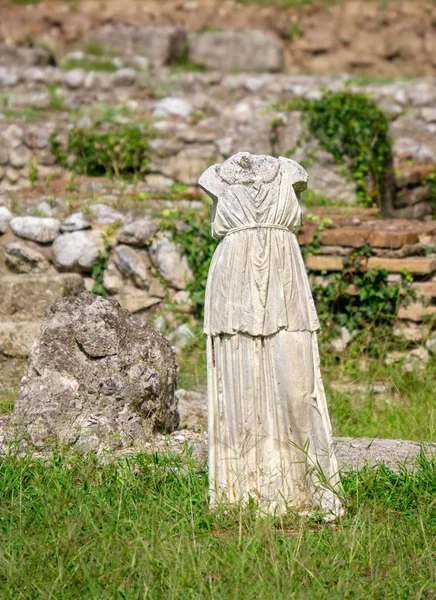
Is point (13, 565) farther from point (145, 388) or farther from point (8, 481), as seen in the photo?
point (145, 388)

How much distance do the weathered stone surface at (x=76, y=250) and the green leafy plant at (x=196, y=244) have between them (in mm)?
606

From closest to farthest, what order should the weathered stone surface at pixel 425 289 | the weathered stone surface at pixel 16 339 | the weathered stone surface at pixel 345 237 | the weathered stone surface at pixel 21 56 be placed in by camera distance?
the weathered stone surface at pixel 16 339, the weathered stone surface at pixel 425 289, the weathered stone surface at pixel 345 237, the weathered stone surface at pixel 21 56

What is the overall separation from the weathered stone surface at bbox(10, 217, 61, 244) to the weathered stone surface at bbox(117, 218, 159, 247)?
0.56 m

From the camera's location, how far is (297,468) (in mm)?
4367

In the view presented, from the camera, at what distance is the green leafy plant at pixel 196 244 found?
25.7 feet

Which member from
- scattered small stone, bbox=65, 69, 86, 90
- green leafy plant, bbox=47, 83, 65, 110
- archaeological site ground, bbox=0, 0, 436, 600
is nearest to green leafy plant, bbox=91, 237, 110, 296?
archaeological site ground, bbox=0, 0, 436, 600

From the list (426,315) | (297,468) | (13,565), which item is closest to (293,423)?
(297,468)

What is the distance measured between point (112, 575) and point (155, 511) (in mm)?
522

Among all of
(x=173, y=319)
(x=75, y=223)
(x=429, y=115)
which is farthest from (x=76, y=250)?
(x=429, y=115)

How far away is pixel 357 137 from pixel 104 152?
2.51 metres

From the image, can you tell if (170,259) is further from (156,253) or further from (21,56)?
(21,56)

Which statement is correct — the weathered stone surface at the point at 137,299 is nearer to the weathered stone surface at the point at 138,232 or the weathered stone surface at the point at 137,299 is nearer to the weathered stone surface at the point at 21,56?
the weathered stone surface at the point at 138,232

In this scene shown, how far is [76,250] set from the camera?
7926mm

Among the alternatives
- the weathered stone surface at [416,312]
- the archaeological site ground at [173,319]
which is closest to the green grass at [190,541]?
the archaeological site ground at [173,319]
